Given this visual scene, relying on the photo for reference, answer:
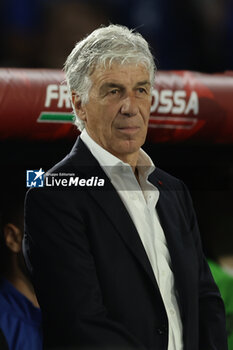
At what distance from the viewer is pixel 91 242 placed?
1.01 meters

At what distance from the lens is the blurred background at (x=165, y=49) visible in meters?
1.08

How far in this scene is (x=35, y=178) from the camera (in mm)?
1062

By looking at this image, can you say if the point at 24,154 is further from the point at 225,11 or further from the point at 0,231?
the point at 225,11

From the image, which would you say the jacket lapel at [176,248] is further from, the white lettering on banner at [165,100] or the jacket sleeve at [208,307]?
the white lettering on banner at [165,100]

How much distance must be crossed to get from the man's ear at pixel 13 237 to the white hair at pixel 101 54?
21 cm

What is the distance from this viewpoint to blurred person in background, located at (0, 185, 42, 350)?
1.08 meters

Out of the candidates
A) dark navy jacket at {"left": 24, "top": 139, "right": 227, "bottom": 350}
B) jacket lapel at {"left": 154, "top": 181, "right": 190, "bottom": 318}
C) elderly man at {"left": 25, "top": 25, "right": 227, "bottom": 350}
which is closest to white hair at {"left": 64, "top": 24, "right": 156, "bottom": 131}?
elderly man at {"left": 25, "top": 25, "right": 227, "bottom": 350}

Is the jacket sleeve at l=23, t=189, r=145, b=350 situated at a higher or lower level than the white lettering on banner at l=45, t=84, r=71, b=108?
lower

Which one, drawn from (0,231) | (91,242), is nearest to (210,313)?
(91,242)

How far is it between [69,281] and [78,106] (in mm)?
298

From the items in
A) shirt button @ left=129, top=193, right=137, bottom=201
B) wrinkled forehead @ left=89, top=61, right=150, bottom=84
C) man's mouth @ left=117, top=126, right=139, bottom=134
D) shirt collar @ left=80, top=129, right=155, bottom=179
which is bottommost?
shirt button @ left=129, top=193, right=137, bottom=201

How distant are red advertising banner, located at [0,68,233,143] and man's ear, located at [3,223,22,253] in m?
0.16

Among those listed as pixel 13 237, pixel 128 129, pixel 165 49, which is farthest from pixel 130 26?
pixel 13 237

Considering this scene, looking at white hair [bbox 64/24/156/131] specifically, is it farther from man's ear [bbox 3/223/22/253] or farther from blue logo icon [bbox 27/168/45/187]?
man's ear [bbox 3/223/22/253]
